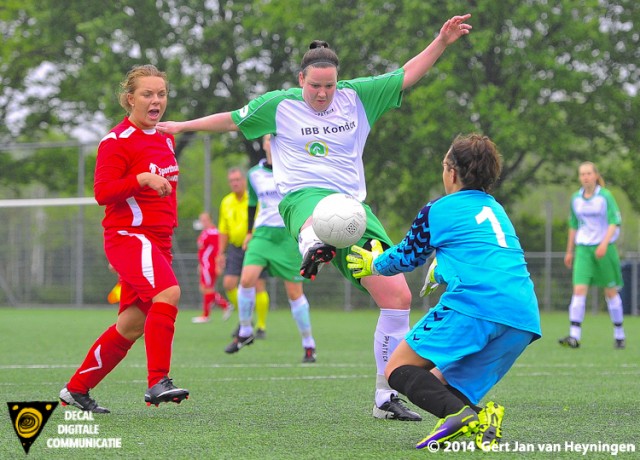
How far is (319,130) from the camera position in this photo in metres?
6.21

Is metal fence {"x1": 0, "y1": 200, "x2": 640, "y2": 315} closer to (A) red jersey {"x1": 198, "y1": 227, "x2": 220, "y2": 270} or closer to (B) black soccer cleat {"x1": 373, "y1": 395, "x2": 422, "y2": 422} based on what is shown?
(A) red jersey {"x1": 198, "y1": 227, "x2": 220, "y2": 270}

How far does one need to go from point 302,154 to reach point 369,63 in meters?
23.3

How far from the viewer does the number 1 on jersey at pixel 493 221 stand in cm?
460

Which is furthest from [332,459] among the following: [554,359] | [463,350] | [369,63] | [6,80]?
[6,80]


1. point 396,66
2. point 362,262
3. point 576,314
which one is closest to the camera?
point 362,262

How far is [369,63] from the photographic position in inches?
1146

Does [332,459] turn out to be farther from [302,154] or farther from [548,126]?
[548,126]

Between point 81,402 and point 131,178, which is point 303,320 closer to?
point 81,402

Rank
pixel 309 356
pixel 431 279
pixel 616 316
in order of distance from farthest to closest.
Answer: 1. pixel 616 316
2. pixel 309 356
3. pixel 431 279

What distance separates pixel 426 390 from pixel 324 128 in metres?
2.18

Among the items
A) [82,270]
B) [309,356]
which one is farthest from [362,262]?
[82,270]

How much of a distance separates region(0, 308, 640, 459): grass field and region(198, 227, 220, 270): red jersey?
6150 millimetres

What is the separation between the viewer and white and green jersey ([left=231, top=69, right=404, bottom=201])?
20.4ft

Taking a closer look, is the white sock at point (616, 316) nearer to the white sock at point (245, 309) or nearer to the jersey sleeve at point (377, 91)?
the white sock at point (245, 309)
